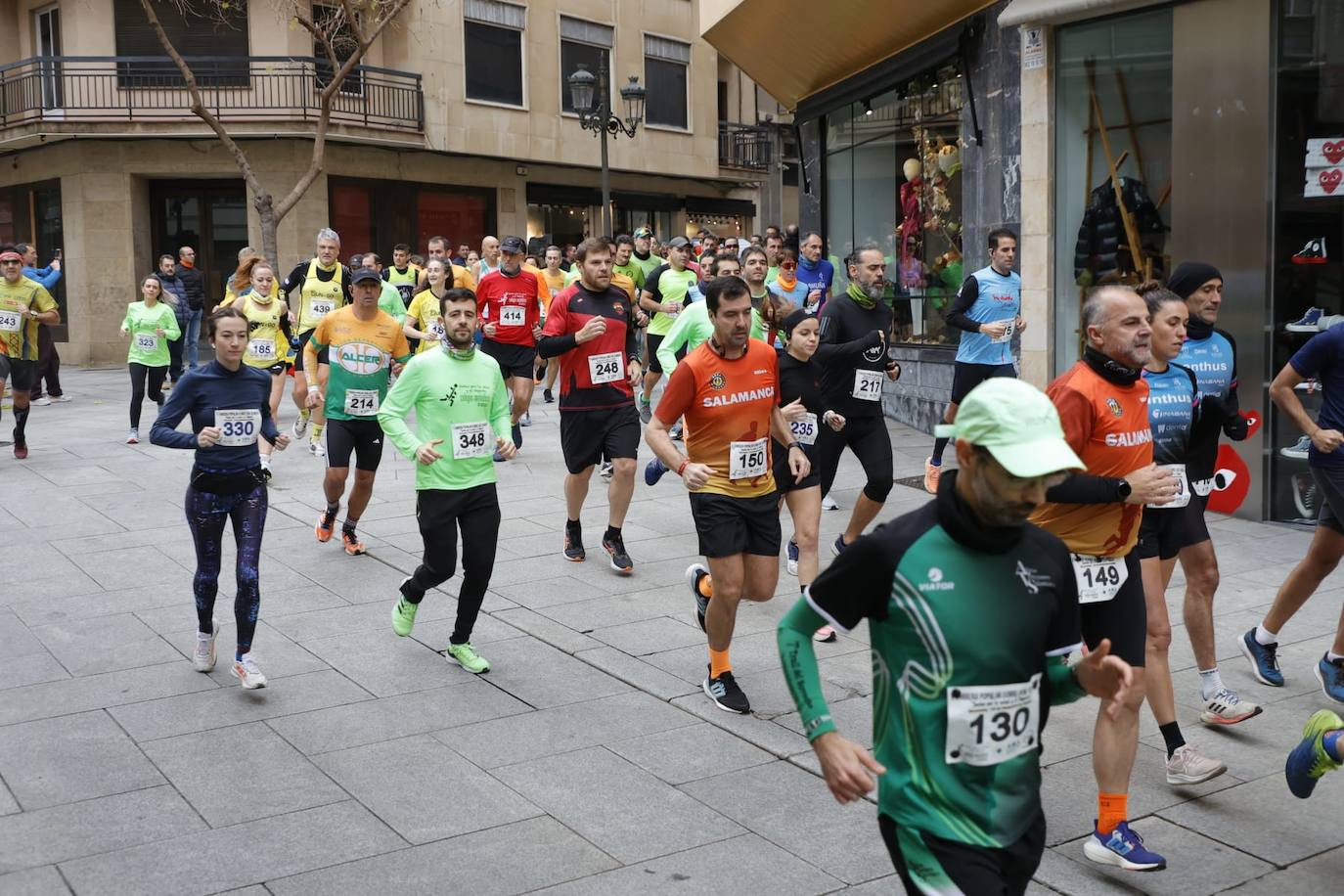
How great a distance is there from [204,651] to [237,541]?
0.62m

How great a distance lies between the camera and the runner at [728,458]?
6102 mm

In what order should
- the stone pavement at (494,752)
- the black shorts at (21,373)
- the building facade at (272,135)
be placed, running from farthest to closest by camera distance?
the building facade at (272,135)
the black shorts at (21,373)
the stone pavement at (494,752)

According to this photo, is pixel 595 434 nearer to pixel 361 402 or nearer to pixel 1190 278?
pixel 361 402

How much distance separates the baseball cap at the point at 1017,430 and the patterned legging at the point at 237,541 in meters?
4.51

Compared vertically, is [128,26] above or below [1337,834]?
above

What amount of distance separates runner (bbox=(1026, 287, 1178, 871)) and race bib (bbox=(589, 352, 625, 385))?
15.9 feet

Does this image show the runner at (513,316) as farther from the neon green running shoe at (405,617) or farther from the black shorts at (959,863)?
the black shorts at (959,863)

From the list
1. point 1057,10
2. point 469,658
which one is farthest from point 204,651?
point 1057,10

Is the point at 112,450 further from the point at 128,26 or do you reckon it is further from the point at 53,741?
the point at 128,26

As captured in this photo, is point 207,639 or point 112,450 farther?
point 112,450

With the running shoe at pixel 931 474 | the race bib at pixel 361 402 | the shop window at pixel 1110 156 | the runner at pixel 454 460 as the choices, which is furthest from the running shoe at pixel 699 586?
the shop window at pixel 1110 156

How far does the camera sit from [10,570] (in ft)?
29.8

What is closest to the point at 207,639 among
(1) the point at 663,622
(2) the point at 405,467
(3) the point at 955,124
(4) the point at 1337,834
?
(1) the point at 663,622

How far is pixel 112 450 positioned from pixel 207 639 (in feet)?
28.5
